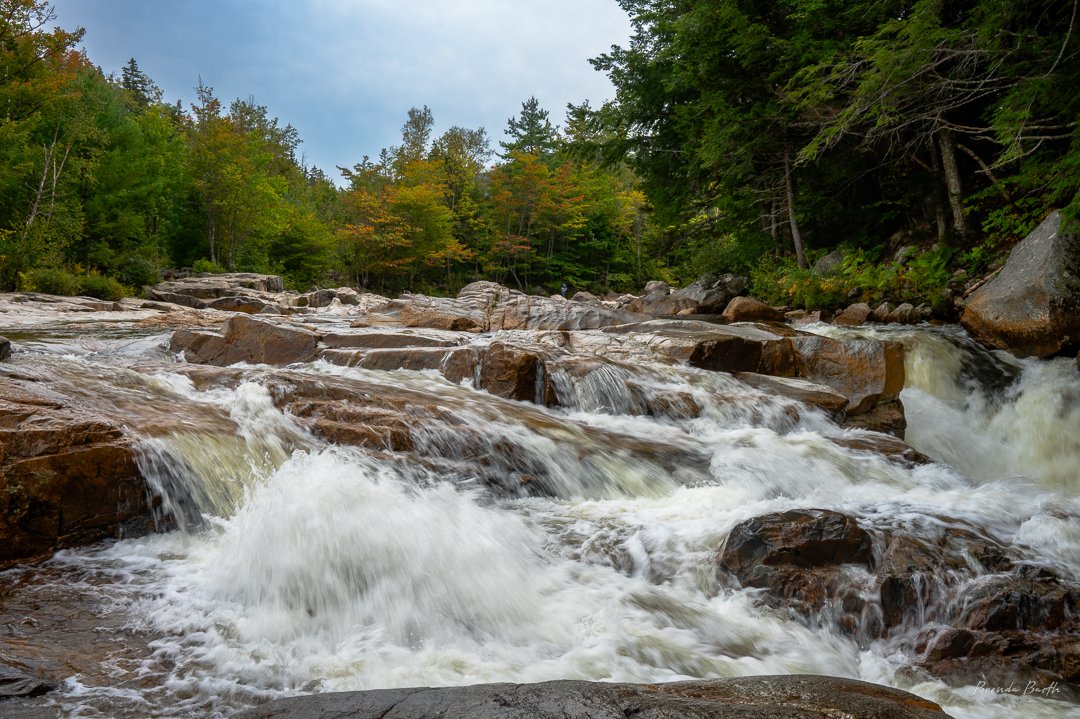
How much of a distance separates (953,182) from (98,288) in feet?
80.1

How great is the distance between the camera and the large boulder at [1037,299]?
26.2ft

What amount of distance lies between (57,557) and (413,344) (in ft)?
20.7

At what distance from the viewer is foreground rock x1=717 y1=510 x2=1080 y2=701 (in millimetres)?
2705

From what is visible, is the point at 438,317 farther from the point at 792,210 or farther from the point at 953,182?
the point at 953,182

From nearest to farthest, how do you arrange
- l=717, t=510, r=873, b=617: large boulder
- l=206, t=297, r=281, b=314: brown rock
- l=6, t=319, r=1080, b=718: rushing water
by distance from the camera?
l=6, t=319, r=1080, b=718: rushing water < l=717, t=510, r=873, b=617: large boulder < l=206, t=297, r=281, b=314: brown rock

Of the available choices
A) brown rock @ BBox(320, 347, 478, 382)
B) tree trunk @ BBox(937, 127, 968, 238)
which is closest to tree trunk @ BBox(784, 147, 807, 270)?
tree trunk @ BBox(937, 127, 968, 238)

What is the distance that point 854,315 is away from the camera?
12.5 metres

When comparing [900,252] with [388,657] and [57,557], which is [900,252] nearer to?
[388,657]

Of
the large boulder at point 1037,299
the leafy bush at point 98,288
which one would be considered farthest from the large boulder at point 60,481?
the leafy bush at point 98,288

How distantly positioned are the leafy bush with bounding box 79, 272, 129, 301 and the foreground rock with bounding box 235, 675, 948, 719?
21.7 metres

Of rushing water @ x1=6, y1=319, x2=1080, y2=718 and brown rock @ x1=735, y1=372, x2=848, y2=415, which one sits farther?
brown rock @ x1=735, y1=372, x2=848, y2=415

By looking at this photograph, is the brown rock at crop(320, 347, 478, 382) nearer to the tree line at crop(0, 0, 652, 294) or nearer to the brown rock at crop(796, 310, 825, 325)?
the brown rock at crop(796, 310, 825, 325)

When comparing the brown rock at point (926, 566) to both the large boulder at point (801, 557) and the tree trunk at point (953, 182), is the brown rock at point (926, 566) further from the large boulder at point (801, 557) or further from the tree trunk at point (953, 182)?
the tree trunk at point (953, 182)
